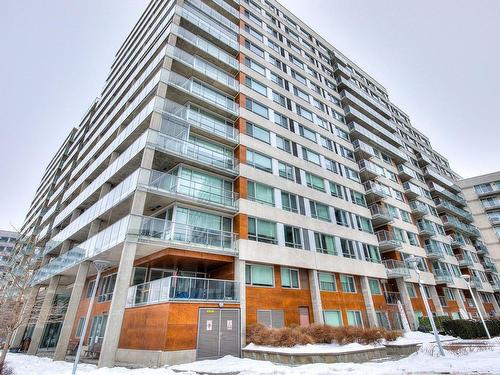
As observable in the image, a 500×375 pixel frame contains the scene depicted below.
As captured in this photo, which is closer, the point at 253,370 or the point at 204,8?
the point at 253,370

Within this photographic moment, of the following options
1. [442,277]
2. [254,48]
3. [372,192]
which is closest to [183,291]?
[372,192]

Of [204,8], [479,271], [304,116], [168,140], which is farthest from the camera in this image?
[479,271]

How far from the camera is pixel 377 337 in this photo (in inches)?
681

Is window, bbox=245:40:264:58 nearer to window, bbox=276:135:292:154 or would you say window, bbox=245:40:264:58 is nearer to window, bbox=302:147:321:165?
window, bbox=276:135:292:154

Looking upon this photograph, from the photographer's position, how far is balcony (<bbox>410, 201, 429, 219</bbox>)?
3981 centimetres

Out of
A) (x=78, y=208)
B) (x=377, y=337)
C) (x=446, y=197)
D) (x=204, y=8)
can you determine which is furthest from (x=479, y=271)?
(x=78, y=208)

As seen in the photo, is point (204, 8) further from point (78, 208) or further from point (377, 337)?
point (377, 337)

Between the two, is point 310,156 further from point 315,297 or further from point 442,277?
point 442,277

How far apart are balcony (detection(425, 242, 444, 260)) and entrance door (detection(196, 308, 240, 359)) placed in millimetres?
31757

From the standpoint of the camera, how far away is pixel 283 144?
1091 inches

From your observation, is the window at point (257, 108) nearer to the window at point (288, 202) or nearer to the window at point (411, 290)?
the window at point (288, 202)

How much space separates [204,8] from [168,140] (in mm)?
17565

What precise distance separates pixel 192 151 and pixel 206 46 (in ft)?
39.6

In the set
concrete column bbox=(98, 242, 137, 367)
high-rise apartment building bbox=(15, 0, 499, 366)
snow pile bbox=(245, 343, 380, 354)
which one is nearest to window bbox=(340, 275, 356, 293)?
high-rise apartment building bbox=(15, 0, 499, 366)
